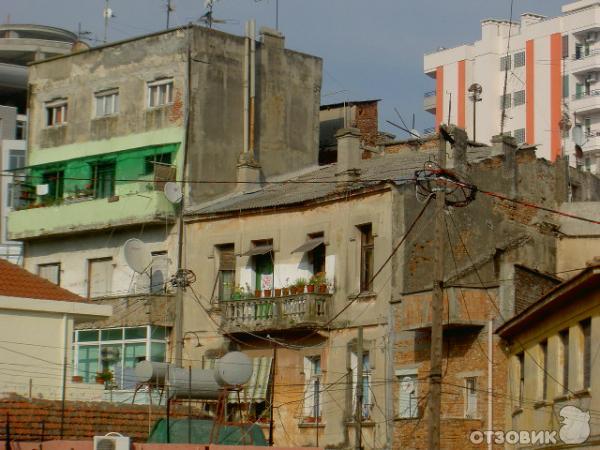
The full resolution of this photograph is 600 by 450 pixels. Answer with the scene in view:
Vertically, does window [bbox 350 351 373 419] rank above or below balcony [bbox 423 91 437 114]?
below

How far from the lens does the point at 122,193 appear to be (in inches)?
1937

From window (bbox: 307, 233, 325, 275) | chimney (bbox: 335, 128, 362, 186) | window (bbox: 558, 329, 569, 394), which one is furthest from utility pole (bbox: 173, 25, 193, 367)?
window (bbox: 558, 329, 569, 394)

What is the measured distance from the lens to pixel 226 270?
4644 centimetres

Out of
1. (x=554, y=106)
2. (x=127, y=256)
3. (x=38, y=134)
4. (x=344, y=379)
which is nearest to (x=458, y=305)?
(x=344, y=379)

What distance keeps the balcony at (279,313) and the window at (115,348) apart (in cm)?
317

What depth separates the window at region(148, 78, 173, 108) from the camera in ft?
161

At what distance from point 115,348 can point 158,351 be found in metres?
1.64

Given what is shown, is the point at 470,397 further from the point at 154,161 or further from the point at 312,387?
the point at 154,161

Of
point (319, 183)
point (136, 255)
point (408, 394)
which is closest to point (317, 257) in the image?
point (319, 183)

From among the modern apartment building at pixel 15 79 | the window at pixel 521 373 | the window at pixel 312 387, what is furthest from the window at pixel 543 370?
the modern apartment building at pixel 15 79

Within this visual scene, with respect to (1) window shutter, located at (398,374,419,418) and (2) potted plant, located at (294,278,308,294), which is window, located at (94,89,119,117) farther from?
(1) window shutter, located at (398,374,419,418)

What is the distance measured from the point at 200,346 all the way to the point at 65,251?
7.46m

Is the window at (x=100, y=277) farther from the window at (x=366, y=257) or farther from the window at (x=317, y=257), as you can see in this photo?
the window at (x=366, y=257)

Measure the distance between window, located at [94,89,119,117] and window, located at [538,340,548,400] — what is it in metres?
21.2
